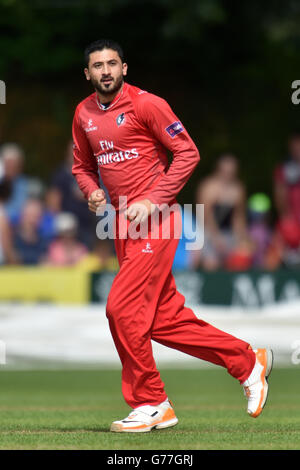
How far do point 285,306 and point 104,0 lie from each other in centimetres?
640

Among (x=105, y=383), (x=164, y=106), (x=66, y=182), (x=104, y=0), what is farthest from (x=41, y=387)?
(x=104, y=0)

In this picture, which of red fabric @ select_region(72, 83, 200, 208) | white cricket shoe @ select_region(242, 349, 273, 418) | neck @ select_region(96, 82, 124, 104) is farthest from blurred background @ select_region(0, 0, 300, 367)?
neck @ select_region(96, 82, 124, 104)

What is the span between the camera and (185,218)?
14625 mm

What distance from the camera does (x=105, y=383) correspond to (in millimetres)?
11703

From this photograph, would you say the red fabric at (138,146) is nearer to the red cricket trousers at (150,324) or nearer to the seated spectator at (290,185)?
the red cricket trousers at (150,324)

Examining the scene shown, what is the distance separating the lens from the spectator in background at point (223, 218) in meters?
14.8

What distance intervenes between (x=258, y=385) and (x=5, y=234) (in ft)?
24.5

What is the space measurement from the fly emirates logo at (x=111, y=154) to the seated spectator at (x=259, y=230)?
811 centimetres

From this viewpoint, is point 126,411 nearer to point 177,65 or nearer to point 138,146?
point 138,146

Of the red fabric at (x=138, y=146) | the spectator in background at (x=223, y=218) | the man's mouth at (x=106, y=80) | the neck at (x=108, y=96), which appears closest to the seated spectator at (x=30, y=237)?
the spectator in background at (x=223, y=218)

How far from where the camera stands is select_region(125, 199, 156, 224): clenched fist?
688cm

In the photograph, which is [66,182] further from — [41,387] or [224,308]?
[41,387]

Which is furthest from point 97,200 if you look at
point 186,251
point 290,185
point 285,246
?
point 290,185

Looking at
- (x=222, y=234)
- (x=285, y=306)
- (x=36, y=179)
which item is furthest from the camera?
(x=36, y=179)
